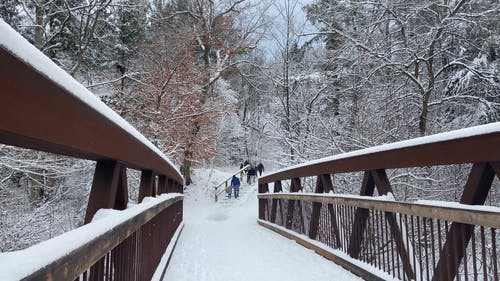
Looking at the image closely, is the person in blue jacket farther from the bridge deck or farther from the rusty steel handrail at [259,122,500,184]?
the rusty steel handrail at [259,122,500,184]

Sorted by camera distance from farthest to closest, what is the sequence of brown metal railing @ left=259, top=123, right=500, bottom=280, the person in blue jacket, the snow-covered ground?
the person in blue jacket, the snow-covered ground, brown metal railing @ left=259, top=123, right=500, bottom=280

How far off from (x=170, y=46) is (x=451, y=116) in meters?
13.3

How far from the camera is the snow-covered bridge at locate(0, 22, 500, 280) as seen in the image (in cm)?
124

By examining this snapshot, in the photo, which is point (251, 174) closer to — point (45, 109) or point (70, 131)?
point (70, 131)

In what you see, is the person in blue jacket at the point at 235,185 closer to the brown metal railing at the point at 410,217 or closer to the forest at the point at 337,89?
the forest at the point at 337,89

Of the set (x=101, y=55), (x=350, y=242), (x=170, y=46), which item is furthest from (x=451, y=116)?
(x=101, y=55)

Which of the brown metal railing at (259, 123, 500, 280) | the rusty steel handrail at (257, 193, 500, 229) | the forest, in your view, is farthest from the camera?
the forest

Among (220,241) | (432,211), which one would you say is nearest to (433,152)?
(432,211)

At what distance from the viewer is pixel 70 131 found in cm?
154

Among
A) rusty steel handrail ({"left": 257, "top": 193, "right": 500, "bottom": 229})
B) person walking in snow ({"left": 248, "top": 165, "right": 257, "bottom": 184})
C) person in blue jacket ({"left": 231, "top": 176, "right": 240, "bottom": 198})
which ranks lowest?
rusty steel handrail ({"left": 257, "top": 193, "right": 500, "bottom": 229})

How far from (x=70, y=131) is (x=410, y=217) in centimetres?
316

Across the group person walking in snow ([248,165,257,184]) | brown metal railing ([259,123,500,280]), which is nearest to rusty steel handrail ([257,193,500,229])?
brown metal railing ([259,123,500,280])

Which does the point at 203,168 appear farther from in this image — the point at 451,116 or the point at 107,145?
the point at 107,145

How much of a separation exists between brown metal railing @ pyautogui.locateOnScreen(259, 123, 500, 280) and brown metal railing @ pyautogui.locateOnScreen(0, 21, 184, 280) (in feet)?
5.98
